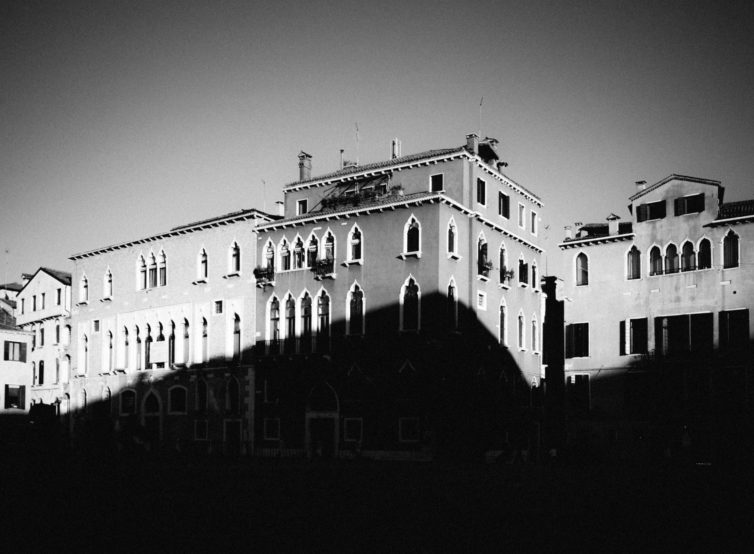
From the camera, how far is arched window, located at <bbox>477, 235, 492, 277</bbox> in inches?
1652

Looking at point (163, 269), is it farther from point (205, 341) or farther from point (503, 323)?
point (503, 323)

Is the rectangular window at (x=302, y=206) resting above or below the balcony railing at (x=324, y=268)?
above

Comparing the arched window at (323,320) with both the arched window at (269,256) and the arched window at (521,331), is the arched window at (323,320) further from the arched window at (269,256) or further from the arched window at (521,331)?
the arched window at (521,331)

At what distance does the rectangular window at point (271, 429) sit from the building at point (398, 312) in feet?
0.17

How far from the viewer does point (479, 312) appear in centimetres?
4178

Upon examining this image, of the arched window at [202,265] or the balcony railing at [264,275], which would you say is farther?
the arched window at [202,265]

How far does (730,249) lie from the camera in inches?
1638

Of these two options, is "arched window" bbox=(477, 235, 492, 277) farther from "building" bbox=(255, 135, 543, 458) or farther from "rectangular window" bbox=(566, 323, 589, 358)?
"rectangular window" bbox=(566, 323, 589, 358)

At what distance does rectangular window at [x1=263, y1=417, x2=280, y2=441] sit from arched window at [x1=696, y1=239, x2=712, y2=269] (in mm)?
20898

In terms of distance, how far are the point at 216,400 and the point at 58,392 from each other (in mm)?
17240

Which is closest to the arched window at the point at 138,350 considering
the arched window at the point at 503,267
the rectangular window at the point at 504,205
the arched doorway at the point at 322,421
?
the arched doorway at the point at 322,421

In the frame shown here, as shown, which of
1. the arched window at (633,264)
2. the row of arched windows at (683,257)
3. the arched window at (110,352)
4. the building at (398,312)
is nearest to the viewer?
the building at (398,312)

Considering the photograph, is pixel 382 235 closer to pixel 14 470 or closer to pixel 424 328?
pixel 424 328

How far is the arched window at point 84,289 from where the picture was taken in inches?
2190
